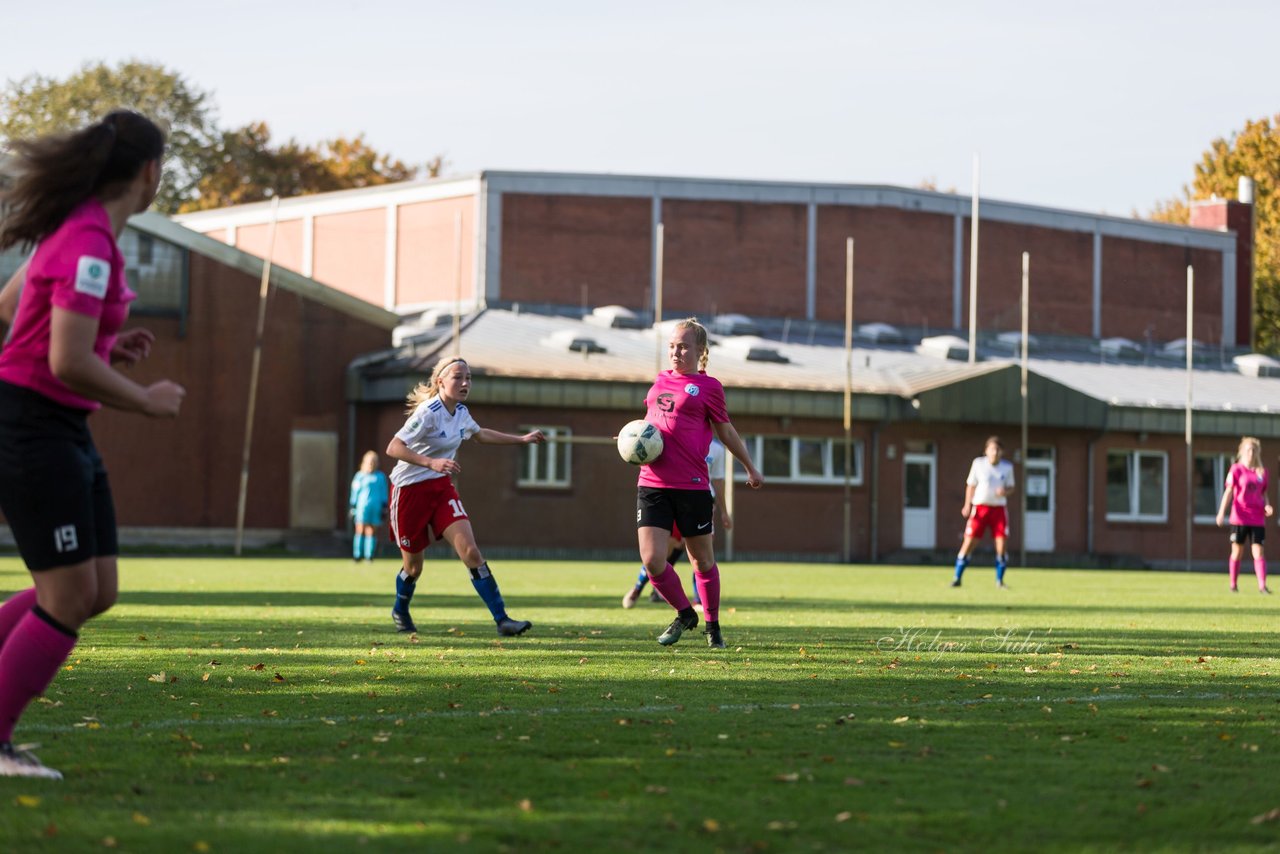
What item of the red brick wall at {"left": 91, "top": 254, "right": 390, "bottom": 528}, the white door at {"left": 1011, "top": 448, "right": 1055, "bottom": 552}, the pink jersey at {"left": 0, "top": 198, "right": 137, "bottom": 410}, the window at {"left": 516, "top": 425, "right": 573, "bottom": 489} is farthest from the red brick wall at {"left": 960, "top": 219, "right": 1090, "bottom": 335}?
the pink jersey at {"left": 0, "top": 198, "right": 137, "bottom": 410}

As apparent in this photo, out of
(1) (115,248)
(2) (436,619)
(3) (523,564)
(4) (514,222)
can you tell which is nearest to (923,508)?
(3) (523,564)

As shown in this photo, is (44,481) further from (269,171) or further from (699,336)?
(269,171)

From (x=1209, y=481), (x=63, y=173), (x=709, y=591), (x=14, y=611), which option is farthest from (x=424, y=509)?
(x=1209, y=481)

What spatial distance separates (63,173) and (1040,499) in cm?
3999

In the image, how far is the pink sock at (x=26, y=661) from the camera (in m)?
6.11

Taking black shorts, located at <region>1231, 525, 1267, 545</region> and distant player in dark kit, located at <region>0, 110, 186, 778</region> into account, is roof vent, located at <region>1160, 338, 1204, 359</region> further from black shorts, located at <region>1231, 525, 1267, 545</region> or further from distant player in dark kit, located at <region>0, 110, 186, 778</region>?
distant player in dark kit, located at <region>0, 110, 186, 778</region>

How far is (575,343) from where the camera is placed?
43.4 metres

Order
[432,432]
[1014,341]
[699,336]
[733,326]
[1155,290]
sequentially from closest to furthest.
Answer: [699,336], [432,432], [733,326], [1014,341], [1155,290]

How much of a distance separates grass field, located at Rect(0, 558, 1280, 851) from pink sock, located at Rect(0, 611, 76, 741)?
1.09 feet

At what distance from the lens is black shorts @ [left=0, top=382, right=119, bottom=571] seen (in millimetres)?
5922

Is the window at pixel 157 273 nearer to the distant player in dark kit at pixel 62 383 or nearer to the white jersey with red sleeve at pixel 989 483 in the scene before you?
the white jersey with red sleeve at pixel 989 483

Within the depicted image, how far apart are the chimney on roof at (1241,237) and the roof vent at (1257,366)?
8195 mm

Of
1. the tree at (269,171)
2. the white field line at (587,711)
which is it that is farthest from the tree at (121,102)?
the white field line at (587,711)

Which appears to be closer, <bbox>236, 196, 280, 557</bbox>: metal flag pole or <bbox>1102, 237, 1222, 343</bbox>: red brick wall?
<bbox>236, 196, 280, 557</bbox>: metal flag pole
